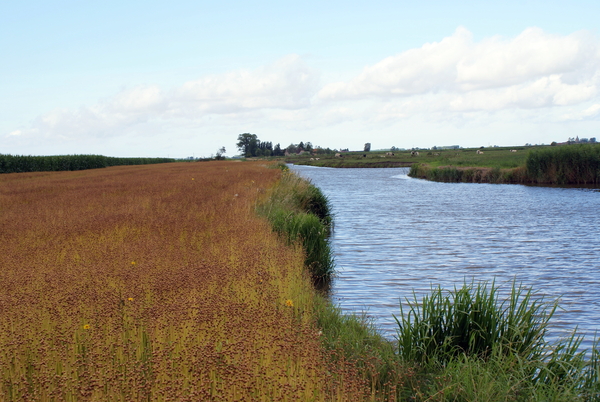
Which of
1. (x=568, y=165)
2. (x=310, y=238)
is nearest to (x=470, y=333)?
(x=310, y=238)

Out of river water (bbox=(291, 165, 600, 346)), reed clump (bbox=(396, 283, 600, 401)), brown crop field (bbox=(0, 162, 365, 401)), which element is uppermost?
brown crop field (bbox=(0, 162, 365, 401))

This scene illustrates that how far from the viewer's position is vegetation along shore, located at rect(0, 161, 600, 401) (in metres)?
4.13

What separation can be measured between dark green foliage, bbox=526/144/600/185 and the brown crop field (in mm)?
39777

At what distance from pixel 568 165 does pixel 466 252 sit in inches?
1275

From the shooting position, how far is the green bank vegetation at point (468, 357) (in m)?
5.25

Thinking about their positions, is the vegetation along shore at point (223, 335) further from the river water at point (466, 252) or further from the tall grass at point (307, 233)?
the tall grass at point (307, 233)

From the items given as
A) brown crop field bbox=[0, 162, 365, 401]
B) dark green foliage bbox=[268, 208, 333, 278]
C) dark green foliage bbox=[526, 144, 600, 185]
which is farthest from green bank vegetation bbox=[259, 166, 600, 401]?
dark green foliage bbox=[526, 144, 600, 185]

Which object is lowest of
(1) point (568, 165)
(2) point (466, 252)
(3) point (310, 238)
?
(2) point (466, 252)

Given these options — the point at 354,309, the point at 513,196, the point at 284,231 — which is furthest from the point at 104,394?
the point at 513,196

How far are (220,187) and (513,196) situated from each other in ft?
72.1

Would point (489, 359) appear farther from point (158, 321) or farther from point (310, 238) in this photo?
point (310, 238)

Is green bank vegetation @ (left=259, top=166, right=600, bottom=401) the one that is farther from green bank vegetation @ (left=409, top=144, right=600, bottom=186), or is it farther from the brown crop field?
green bank vegetation @ (left=409, top=144, right=600, bottom=186)

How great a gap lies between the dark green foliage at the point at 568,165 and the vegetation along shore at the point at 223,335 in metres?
39.9

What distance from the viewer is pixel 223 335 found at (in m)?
5.08
